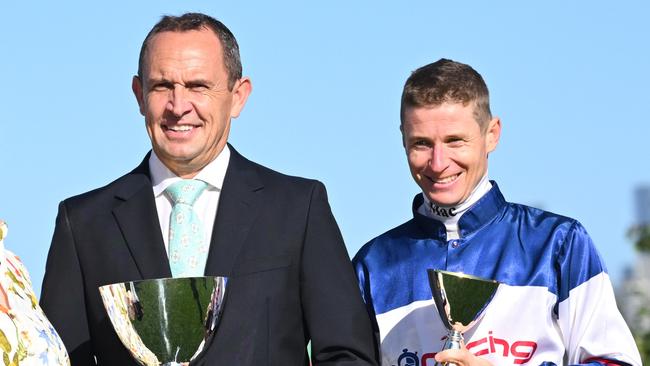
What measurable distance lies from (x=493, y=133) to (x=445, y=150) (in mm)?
342

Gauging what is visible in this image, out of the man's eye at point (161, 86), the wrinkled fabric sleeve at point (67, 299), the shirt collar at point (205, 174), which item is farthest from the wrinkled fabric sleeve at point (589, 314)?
the wrinkled fabric sleeve at point (67, 299)

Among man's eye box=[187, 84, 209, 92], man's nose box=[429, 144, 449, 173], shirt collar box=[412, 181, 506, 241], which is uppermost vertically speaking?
man's eye box=[187, 84, 209, 92]

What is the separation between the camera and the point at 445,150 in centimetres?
635

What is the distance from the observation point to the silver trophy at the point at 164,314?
547 centimetres

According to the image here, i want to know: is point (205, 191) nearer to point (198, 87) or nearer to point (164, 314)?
point (198, 87)

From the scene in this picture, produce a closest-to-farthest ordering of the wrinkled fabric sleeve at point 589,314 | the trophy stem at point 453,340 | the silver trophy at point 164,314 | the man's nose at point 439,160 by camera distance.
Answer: the silver trophy at point 164,314 < the trophy stem at point 453,340 < the wrinkled fabric sleeve at point 589,314 < the man's nose at point 439,160

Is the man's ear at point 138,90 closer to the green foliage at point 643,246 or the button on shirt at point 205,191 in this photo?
the button on shirt at point 205,191

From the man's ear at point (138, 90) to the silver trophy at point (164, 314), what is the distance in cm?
91

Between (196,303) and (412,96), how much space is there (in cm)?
156

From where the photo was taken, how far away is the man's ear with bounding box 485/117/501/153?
656 centimetres

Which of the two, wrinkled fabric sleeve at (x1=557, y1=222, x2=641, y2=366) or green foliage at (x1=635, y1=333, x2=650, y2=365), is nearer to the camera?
wrinkled fabric sleeve at (x1=557, y1=222, x2=641, y2=366)

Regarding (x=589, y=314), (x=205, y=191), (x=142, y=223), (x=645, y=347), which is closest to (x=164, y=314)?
(x=142, y=223)

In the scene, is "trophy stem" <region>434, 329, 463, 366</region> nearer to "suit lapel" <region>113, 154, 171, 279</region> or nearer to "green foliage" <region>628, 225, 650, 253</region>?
"suit lapel" <region>113, 154, 171, 279</region>

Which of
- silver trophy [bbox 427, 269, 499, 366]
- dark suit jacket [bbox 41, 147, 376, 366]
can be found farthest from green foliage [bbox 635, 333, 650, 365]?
dark suit jacket [bbox 41, 147, 376, 366]
